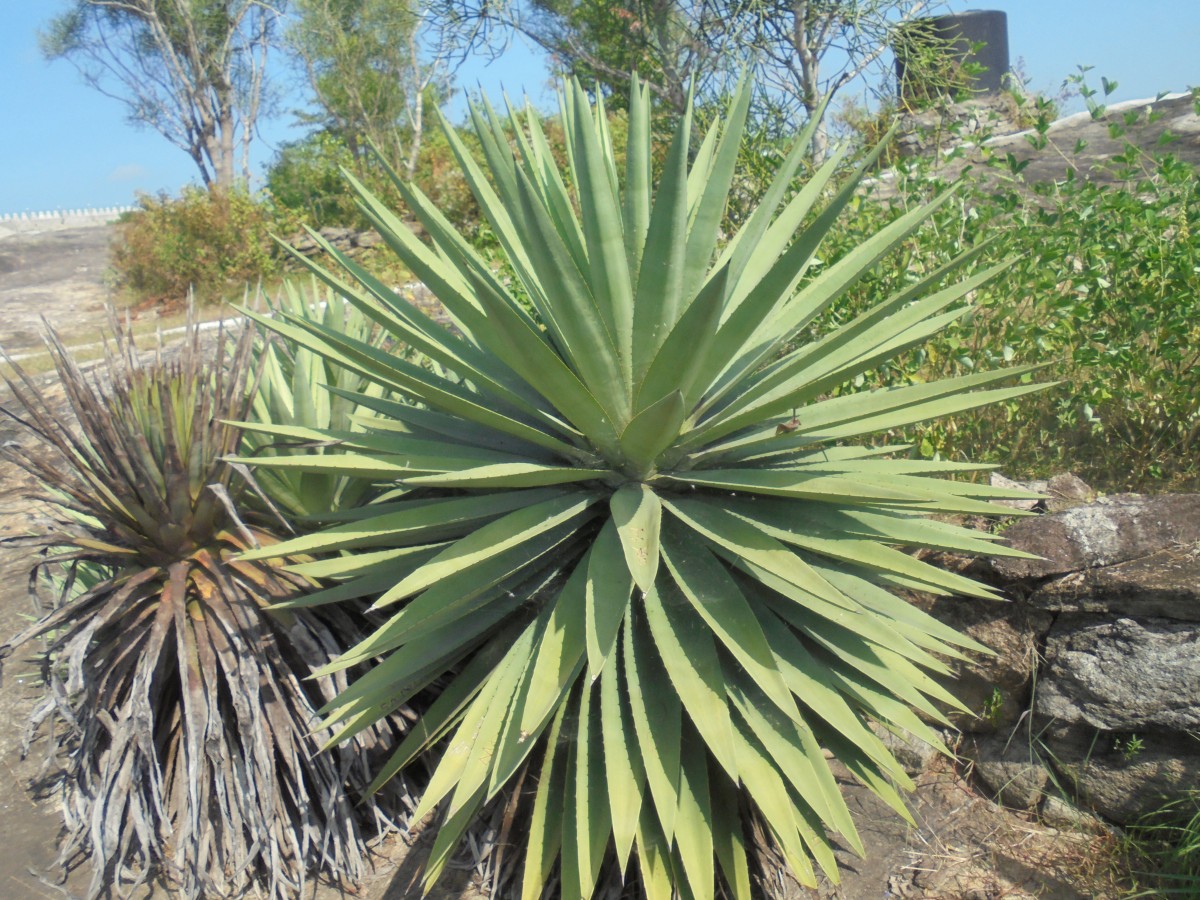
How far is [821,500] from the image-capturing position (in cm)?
230

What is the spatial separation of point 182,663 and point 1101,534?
2881 mm

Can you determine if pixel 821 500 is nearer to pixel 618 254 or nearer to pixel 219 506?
pixel 618 254

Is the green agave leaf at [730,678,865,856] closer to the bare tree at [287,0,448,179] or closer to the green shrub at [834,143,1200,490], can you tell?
the green shrub at [834,143,1200,490]

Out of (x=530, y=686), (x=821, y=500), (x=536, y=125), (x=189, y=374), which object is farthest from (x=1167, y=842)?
(x=189, y=374)

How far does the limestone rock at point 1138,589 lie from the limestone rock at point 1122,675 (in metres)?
0.04

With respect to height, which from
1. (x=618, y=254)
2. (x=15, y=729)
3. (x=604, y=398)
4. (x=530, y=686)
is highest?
(x=618, y=254)

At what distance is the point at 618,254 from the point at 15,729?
11.7 feet

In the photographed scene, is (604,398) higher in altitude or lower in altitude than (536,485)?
higher

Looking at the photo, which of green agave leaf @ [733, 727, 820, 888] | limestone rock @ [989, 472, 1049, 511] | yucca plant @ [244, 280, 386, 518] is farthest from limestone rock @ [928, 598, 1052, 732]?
yucca plant @ [244, 280, 386, 518]

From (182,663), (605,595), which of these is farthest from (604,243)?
(182,663)

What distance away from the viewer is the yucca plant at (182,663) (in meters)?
2.67

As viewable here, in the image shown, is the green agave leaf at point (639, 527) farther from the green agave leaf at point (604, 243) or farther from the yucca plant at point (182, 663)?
the yucca plant at point (182, 663)

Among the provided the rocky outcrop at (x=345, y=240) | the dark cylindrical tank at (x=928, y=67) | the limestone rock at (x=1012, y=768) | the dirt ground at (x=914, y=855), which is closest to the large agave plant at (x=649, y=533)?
the dirt ground at (x=914, y=855)

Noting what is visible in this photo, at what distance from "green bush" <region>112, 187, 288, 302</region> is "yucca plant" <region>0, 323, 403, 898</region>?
14338mm
